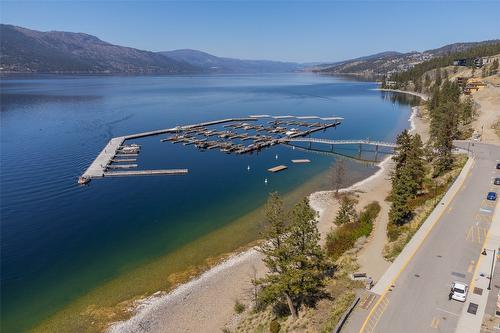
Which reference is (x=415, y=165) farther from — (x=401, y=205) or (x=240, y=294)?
(x=240, y=294)

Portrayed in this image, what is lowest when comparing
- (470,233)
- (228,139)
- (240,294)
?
(240,294)

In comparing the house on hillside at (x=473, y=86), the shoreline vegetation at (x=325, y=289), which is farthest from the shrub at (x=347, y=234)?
the house on hillside at (x=473, y=86)

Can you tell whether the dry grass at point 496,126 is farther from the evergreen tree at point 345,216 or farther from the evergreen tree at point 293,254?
the evergreen tree at point 293,254

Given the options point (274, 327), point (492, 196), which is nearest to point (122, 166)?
point (274, 327)

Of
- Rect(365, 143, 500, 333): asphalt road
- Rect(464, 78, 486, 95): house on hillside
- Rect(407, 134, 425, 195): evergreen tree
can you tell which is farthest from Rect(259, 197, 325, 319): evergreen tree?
Rect(464, 78, 486, 95): house on hillside

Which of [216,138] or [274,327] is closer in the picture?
[274,327]

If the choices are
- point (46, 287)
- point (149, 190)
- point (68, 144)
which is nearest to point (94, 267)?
point (46, 287)

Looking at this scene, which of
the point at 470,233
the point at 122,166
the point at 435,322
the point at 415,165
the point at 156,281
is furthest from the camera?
the point at 122,166
